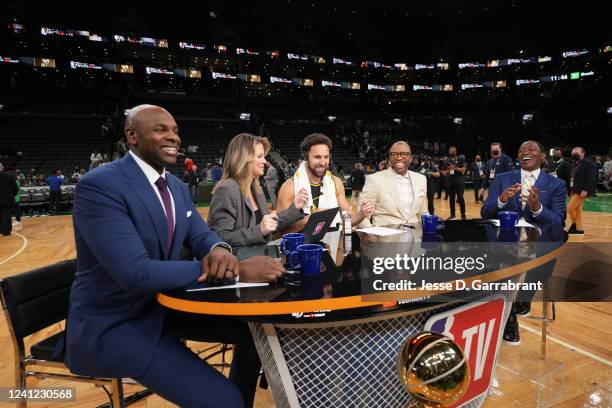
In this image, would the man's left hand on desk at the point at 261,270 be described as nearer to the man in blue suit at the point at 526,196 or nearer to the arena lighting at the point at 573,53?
the man in blue suit at the point at 526,196

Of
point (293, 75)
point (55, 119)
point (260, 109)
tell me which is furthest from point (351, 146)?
point (55, 119)

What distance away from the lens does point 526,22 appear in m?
23.9

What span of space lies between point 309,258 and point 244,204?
3.21ft

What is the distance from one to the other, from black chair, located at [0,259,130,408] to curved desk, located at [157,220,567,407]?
68 centimetres

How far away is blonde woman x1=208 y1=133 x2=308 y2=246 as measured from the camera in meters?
1.87

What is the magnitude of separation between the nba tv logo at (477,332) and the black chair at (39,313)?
4.09ft

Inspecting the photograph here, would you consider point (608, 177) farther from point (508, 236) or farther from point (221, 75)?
point (221, 75)

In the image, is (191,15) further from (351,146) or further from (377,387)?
(377,387)

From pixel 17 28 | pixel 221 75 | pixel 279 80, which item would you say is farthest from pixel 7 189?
pixel 279 80

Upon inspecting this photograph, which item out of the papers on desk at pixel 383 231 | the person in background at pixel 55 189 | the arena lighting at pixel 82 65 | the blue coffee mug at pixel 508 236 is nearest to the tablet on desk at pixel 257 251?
the papers on desk at pixel 383 231

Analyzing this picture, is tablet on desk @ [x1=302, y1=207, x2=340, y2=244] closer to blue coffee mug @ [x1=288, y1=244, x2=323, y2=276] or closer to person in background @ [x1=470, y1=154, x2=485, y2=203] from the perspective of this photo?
blue coffee mug @ [x1=288, y1=244, x2=323, y2=276]

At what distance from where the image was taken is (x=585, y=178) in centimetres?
599

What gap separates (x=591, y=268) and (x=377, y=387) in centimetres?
413

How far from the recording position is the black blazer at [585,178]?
19.5 ft
